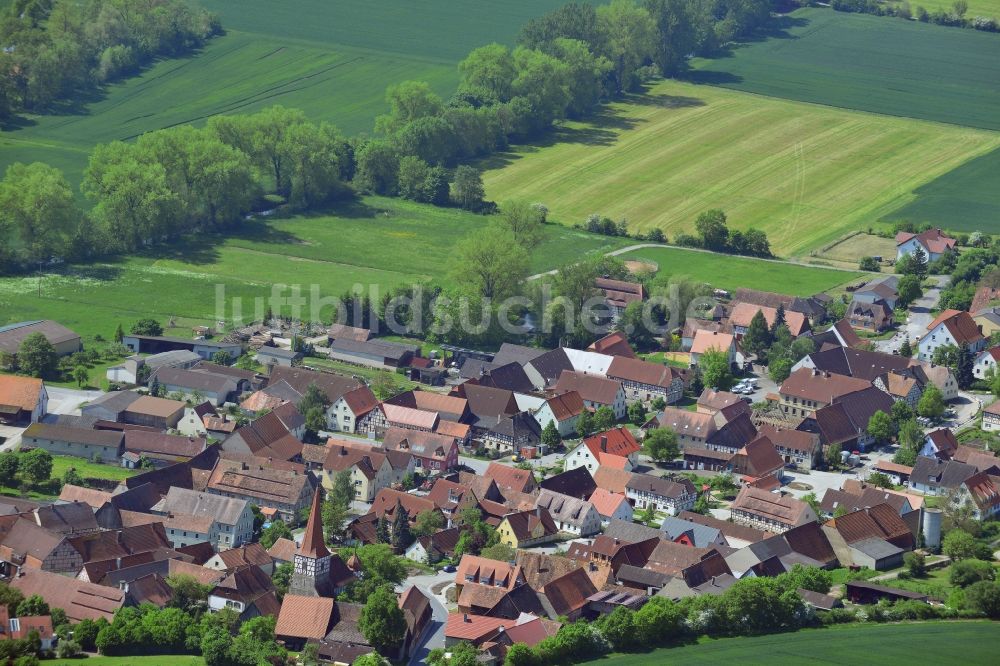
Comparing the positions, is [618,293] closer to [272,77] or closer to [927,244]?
[927,244]

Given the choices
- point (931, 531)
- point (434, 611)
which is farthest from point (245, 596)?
point (931, 531)

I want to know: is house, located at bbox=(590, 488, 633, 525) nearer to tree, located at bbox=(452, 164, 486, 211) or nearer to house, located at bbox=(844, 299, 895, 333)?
house, located at bbox=(844, 299, 895, 333)

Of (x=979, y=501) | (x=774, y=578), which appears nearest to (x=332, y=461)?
(x=774, y=578)

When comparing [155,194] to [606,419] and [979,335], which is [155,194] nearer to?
[606,419]

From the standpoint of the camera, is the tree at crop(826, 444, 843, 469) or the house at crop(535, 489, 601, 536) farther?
the tree at crop(826, 444, 843, 469)

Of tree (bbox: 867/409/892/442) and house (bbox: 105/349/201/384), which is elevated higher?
tree (bbox: 867/409/892/442)

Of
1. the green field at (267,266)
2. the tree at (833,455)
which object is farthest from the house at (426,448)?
the green field at (267,266)

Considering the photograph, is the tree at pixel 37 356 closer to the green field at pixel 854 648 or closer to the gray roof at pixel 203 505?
the gray roof at pixel 203 505

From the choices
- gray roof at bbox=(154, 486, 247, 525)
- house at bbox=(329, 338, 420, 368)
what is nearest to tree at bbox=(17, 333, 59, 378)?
house at bbox=(329, 338, 420, 368)
